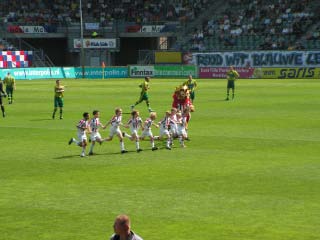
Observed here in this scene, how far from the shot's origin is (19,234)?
47.2 feet

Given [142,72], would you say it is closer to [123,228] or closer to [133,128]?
[133,128]

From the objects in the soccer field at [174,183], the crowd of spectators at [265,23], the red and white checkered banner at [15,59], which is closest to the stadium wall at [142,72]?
the red and white checkered banner at [15,59]

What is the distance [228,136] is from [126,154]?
6159 millimetres

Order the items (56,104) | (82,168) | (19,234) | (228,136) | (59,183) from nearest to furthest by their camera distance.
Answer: (19,234) → (59,183) → (82,168) → (228,136) → (56,104)

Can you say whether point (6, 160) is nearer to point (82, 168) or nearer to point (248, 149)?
point (82, 168)

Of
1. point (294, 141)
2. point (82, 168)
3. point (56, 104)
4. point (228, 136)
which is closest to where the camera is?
point (82, 168)

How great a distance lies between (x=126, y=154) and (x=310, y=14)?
Result: 6696 centimetres

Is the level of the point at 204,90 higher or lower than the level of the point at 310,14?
lower

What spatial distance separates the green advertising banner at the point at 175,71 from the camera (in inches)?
3469

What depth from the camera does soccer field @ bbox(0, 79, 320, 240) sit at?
14.8 metres

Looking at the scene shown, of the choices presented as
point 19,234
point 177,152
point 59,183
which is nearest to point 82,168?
point 59,183

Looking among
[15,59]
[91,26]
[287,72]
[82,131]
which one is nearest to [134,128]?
[82,131]

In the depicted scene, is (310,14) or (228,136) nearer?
(228,136)

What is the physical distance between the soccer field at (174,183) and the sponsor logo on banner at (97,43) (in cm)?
6145
